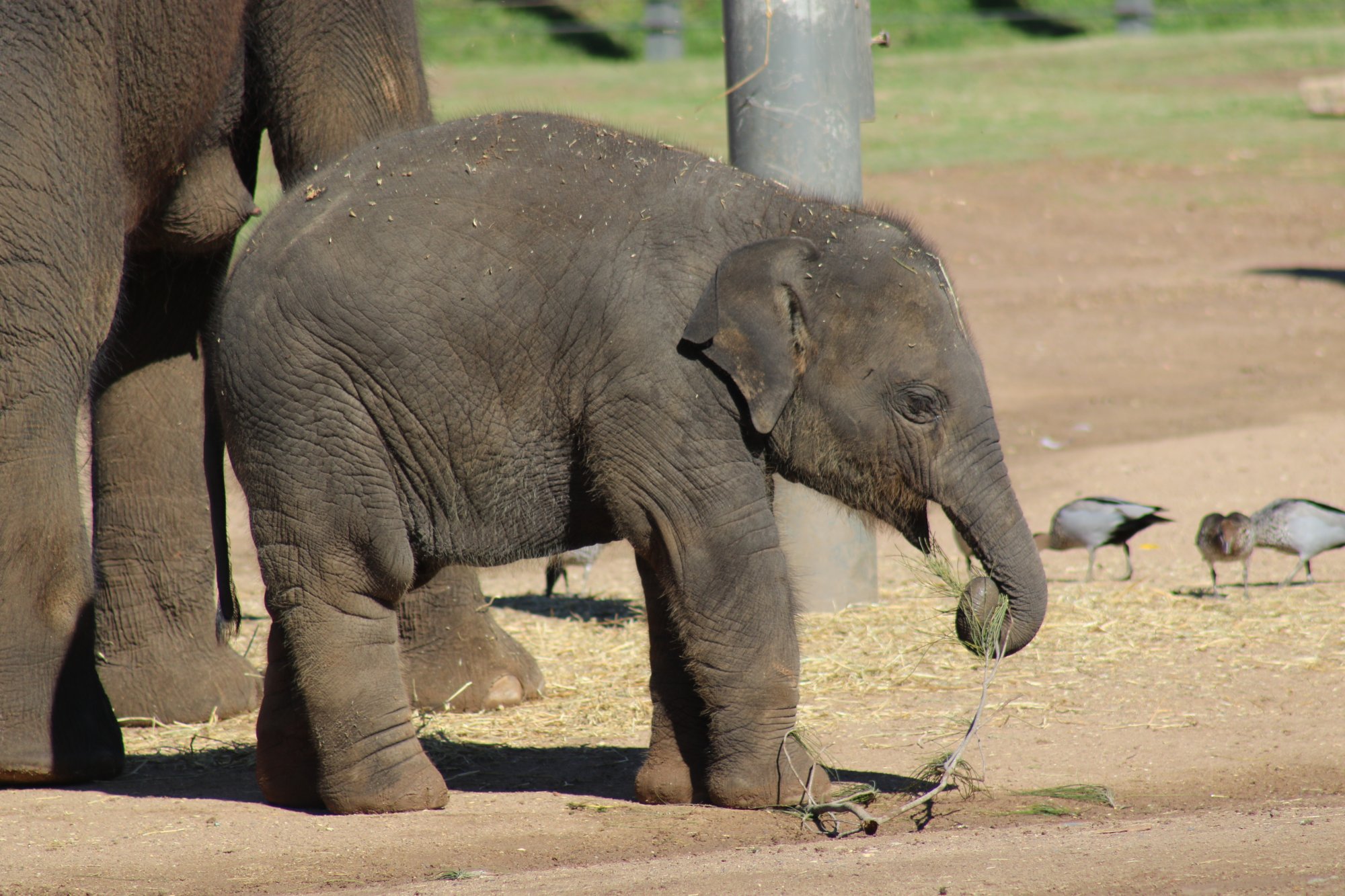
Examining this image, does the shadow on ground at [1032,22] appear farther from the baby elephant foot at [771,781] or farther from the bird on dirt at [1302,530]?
the baby elephant foot at [771,781]

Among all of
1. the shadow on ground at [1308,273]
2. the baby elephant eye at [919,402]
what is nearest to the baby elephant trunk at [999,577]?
the baby elephant eye at [919,402]

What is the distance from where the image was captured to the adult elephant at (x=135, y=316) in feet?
16.7

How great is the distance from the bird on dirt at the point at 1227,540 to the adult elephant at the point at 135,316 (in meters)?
3.29

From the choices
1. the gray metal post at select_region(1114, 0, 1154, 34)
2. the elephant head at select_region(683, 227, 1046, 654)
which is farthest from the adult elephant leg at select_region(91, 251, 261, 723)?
the gray metal post at select_region(1114, 0, 1154, 34)

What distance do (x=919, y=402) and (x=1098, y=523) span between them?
3.74 m

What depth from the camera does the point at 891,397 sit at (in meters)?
4.81

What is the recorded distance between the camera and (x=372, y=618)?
16.0 ft

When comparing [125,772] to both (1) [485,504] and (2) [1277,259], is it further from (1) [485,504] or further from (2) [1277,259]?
(2) [1277,259]

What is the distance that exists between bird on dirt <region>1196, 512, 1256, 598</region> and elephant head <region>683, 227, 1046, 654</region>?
333 centimetres

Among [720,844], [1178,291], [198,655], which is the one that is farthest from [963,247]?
[720,844]

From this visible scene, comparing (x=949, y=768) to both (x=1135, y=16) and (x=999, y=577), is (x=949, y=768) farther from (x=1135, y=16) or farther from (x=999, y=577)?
(x=1135, y=16)

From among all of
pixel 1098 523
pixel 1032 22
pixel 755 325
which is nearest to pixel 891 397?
pixel 755 325

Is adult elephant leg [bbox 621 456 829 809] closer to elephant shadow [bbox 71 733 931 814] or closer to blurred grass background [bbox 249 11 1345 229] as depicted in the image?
elephant shadow [bbox 71 733 931 814]

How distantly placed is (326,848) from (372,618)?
2.13 feet
